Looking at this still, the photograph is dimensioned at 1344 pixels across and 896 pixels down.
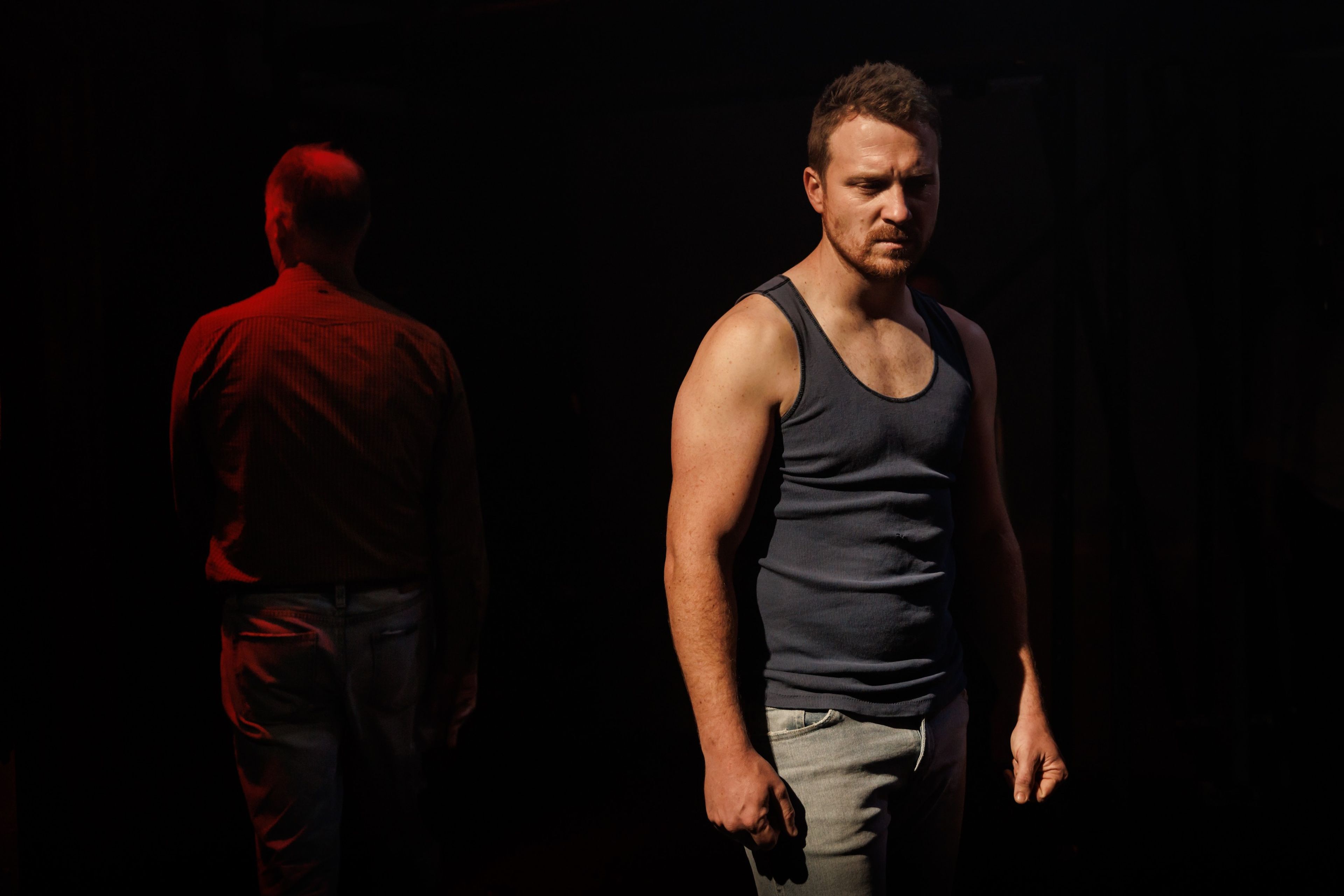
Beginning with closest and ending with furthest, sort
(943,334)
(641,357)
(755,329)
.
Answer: (755,329) → (943,334) → (641,357)

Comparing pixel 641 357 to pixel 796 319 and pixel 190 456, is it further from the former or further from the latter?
pixel 796 319

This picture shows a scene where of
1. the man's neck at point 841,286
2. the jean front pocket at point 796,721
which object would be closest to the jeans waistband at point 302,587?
the jean front pocket at point 796,721

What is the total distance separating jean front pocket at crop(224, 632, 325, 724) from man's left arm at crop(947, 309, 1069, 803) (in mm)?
1281

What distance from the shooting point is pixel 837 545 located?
1666 millimetres

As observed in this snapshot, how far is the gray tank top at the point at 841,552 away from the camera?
1.65m

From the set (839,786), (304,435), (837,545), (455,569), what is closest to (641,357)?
(455,569)

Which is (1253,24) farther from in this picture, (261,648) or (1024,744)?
(261,648)

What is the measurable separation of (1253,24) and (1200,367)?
1.05 meters

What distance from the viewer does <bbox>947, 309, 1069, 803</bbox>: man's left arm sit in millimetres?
1888

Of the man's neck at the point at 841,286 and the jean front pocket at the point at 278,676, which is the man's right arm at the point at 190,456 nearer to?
the jean front pocket at the point at 278,676

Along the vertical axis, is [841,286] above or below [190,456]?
above

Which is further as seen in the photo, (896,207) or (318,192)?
(318,192)

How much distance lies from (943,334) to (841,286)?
0.25m

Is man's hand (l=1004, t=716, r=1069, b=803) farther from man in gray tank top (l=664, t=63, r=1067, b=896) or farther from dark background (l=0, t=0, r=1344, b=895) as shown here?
dark background (l=0, t=0, r=1344, b=895)
